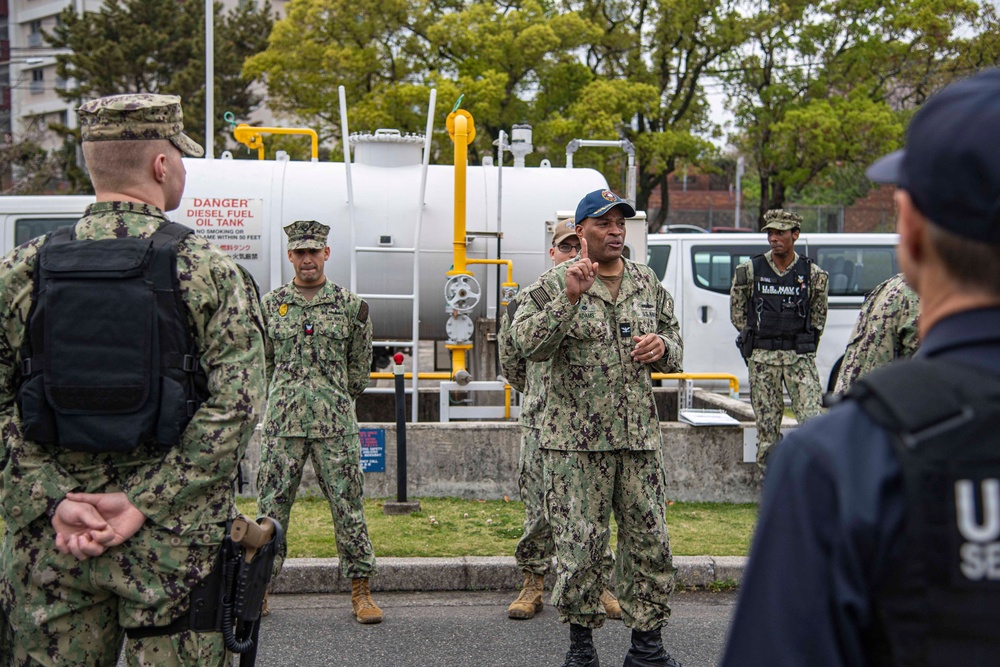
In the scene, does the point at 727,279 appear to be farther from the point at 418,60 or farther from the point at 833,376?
the point at 418,60

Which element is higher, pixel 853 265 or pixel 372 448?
pixel 853 265

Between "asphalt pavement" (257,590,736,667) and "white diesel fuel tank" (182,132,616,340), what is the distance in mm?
4094

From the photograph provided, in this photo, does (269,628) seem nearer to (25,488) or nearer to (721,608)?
(721,608)

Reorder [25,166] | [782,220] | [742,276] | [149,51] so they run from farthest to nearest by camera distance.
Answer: [25,166]
[149,51]
[742,276]
[782,220]

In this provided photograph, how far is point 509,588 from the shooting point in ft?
20.5

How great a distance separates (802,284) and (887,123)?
15.7 metres

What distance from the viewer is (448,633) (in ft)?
17.9

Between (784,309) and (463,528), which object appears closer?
(463,528)

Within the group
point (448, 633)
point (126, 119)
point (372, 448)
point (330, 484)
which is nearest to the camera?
point (126, 119)

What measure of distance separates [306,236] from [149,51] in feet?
93.1

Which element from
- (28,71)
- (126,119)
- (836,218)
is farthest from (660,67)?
(28,71)

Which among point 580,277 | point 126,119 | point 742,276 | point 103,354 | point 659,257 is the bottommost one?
point 103,354

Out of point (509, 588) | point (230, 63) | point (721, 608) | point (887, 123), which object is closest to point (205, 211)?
point (509, 588)

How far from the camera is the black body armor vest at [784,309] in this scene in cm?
868
